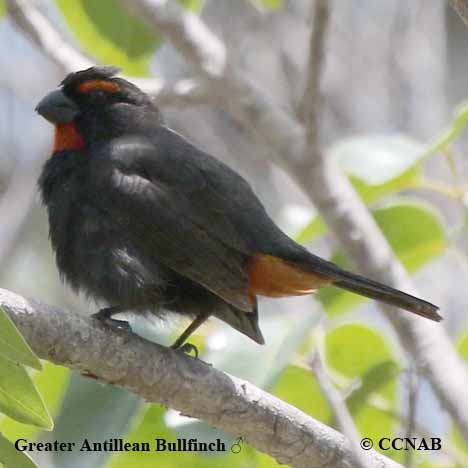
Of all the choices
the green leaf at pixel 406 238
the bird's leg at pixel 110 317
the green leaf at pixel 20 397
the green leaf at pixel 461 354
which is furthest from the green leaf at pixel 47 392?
the green leaf at pixel 461 354

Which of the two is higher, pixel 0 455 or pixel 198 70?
pixel 198 70

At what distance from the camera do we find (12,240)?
6.42 metres

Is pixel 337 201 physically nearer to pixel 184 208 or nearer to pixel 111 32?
pixel 184 208

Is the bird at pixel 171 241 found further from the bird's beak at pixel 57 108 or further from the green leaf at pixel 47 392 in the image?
the green leaf at pixel 47 392

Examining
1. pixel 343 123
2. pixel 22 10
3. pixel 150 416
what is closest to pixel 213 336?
pixel 150 416

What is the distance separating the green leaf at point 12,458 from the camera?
8.25 ft

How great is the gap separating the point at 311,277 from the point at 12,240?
2.92 m

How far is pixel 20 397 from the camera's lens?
2539 millimetres

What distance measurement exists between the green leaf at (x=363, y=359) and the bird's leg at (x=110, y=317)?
872 millimetres

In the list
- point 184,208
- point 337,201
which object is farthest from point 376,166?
point 184,208

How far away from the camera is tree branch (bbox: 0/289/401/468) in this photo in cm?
314

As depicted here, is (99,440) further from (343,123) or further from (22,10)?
(343,123)

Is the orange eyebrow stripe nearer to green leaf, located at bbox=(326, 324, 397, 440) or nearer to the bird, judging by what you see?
the bird

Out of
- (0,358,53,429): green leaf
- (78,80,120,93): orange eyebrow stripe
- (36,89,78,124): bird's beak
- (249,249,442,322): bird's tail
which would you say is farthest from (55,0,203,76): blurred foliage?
(0,358,53,429): green leaf
